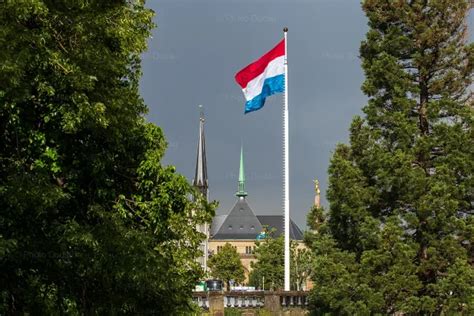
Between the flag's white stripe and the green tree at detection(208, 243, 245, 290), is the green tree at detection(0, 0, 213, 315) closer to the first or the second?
the flag's white stripe

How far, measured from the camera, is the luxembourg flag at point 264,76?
3988 centimetres

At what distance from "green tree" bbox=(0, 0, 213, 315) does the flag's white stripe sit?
23253mm

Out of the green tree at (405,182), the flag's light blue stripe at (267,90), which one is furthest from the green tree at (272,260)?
the green tree at (405,182)

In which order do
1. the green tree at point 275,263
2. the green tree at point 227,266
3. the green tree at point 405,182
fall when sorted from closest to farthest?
1. the green tree at point 405,182
2. the green tree at point 275,263
3. the green tree at point 227,266

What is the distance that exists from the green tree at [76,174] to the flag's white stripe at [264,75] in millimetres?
23253

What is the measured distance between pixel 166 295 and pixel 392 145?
542 inches

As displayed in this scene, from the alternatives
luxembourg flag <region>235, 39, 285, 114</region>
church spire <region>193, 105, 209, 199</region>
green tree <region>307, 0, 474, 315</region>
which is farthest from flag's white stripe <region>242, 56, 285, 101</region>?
church spire <region>193, 105, 209, 199</region>

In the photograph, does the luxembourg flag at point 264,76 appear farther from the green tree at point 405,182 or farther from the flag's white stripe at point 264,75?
the green tree at point 405,182

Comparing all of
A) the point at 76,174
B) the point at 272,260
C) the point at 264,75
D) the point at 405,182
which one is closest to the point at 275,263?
the point at 272,260

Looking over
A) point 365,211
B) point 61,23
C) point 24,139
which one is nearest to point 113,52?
point 61,23

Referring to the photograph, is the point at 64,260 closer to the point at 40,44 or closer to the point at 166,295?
the point at 166,295

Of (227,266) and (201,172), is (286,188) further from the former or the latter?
(201,172)

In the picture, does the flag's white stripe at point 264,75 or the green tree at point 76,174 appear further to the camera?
the flag's white stripe at point 264,75

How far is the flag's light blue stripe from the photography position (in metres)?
39.4
